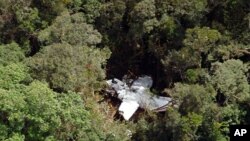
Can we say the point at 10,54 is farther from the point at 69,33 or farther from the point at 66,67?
the point at 66,67

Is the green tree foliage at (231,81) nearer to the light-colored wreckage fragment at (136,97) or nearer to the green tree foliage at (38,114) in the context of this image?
the light-colored wreckage fragment at (136,97)

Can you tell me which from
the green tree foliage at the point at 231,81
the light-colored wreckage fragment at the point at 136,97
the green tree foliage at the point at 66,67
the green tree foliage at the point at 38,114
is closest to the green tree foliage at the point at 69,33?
the green tree foliage at the point at 66,67

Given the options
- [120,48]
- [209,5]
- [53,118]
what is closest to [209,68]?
[209,5]

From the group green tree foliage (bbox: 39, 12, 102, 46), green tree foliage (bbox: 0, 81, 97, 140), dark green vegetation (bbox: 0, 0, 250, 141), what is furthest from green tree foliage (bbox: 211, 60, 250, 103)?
green tree foliage (bbox: 39, 12, 102, 46)

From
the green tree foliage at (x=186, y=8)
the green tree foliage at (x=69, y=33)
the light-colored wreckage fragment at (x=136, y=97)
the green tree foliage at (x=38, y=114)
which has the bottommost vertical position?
the green tree foliage at (x=38, y=114)

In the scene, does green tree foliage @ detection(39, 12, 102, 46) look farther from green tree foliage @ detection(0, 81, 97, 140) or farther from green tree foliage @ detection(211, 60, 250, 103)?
green tree foliage @ detection(211, 60, 250, 103)

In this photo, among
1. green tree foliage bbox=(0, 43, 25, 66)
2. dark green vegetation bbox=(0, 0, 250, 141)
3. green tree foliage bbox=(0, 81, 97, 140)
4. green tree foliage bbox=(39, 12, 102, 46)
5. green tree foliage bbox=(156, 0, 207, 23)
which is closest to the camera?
green tree foliage bbox=(0, 81, 97, 140)

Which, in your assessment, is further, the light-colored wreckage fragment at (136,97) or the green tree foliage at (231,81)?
the light-colored wreckage fragment at (136,97)

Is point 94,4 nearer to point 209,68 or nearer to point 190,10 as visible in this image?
point 190,10
